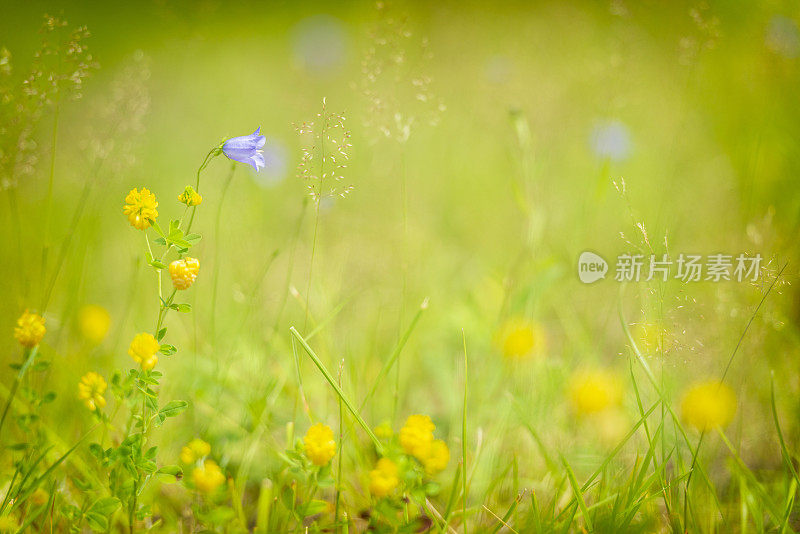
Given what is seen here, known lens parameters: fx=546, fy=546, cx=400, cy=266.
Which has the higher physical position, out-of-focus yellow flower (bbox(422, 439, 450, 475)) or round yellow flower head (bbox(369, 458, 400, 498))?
out-of-focus yellow flower (bbox(422, 439, 450, 475))

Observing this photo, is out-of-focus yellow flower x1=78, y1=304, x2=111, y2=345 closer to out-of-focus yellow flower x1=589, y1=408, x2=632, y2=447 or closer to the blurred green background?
the blurred green background

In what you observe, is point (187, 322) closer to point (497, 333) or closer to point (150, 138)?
point (150, 138)

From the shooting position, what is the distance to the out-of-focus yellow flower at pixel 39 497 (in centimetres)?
101

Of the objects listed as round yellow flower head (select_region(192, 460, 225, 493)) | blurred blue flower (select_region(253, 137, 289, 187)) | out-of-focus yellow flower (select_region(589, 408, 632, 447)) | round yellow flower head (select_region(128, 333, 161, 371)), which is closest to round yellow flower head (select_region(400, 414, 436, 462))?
round yellow flower head (select_region(192, 460, 225, 493))

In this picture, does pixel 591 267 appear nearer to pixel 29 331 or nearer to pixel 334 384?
pixel 334 384

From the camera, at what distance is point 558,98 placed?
2375 mm

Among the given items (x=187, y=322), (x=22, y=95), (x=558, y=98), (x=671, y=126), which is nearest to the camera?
(x=22, y=95)

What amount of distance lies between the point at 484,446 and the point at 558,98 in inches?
66.5

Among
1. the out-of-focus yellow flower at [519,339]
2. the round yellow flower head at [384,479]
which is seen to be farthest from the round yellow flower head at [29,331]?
the out-of-focus yellow flower at [519,339]

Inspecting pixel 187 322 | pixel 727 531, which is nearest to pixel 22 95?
→ pixel 187 322

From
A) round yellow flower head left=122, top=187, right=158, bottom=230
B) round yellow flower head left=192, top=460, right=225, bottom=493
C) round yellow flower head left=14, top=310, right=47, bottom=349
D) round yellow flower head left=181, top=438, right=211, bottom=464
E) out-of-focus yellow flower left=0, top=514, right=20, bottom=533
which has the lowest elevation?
out-of-focus yellow flower left=0, top=514, right=20, bottom=533

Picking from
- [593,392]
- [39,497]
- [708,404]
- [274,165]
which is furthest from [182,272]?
[274,165]

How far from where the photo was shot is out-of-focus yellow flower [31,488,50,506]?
1.01m

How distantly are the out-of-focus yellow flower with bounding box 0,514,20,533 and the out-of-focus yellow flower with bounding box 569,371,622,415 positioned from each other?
1.16 meters
